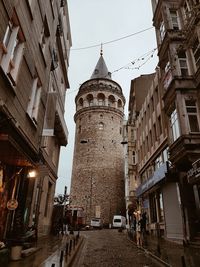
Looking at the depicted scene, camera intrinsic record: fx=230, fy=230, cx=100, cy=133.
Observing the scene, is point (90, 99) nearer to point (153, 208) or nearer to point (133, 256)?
point (153, 208)

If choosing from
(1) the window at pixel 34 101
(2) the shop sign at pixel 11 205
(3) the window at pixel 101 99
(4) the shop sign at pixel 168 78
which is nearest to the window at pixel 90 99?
(3) the window at pixel 101 99

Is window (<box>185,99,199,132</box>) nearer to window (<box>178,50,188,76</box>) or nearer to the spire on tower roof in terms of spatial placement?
window (<box>178,50,188,76</box>)

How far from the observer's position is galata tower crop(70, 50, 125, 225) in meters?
39.6

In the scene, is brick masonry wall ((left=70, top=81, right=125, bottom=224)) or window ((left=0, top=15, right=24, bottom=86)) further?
brick masonry wall ((left=70, top=81, right=125, bottom=224))

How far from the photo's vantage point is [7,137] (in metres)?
6.45

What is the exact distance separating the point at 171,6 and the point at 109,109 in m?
31.1

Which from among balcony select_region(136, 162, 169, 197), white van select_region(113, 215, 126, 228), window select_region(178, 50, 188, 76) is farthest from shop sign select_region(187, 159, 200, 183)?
white van select_region(113, 215, 126, 228)

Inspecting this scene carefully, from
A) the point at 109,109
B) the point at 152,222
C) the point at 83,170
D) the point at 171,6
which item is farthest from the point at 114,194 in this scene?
the point at 171,6

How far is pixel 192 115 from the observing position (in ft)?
41.7

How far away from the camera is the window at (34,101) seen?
9539 mm

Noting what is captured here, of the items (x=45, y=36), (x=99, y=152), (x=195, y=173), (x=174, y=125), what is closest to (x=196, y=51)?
(x=174, y=125)

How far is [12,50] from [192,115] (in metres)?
9.69

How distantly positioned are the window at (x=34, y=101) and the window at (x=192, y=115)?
314 inches

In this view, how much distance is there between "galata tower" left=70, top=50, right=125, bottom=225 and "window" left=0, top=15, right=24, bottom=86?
107 feet
